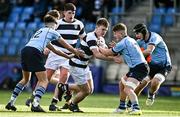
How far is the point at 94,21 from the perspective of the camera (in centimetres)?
3362

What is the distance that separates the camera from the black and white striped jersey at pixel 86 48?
1617 centimetres

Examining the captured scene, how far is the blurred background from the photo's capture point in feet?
104

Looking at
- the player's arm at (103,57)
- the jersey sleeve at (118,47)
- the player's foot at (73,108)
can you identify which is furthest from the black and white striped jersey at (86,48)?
the player's foot at (73,108)

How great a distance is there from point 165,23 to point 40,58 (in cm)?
1723

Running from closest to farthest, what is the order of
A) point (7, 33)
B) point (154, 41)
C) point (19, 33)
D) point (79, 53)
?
point (79, 53), point (154, 41), point (19, 33), point (7, 33)

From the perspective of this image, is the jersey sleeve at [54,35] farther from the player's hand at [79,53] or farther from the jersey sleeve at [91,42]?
the jersey sleeve at [91,42]

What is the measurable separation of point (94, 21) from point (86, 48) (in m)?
17.1

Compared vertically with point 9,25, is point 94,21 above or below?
above

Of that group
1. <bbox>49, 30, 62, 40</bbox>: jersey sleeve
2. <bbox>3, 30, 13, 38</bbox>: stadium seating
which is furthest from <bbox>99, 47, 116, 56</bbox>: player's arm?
<bbox>3, 30, 13, 38</bbox>: stadium seating

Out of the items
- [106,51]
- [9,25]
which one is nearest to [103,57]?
[106,51]

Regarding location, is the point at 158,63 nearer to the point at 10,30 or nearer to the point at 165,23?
the point at 165,23

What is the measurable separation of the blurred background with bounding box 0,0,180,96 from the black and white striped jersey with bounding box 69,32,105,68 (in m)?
14.0

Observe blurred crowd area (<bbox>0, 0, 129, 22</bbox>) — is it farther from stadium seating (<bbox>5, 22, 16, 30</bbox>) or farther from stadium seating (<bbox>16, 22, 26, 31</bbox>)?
stadium seating (<bbox>5, 22, 16, 30</bbox>)

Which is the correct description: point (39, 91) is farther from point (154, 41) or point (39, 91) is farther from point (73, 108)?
point (154, 41)
